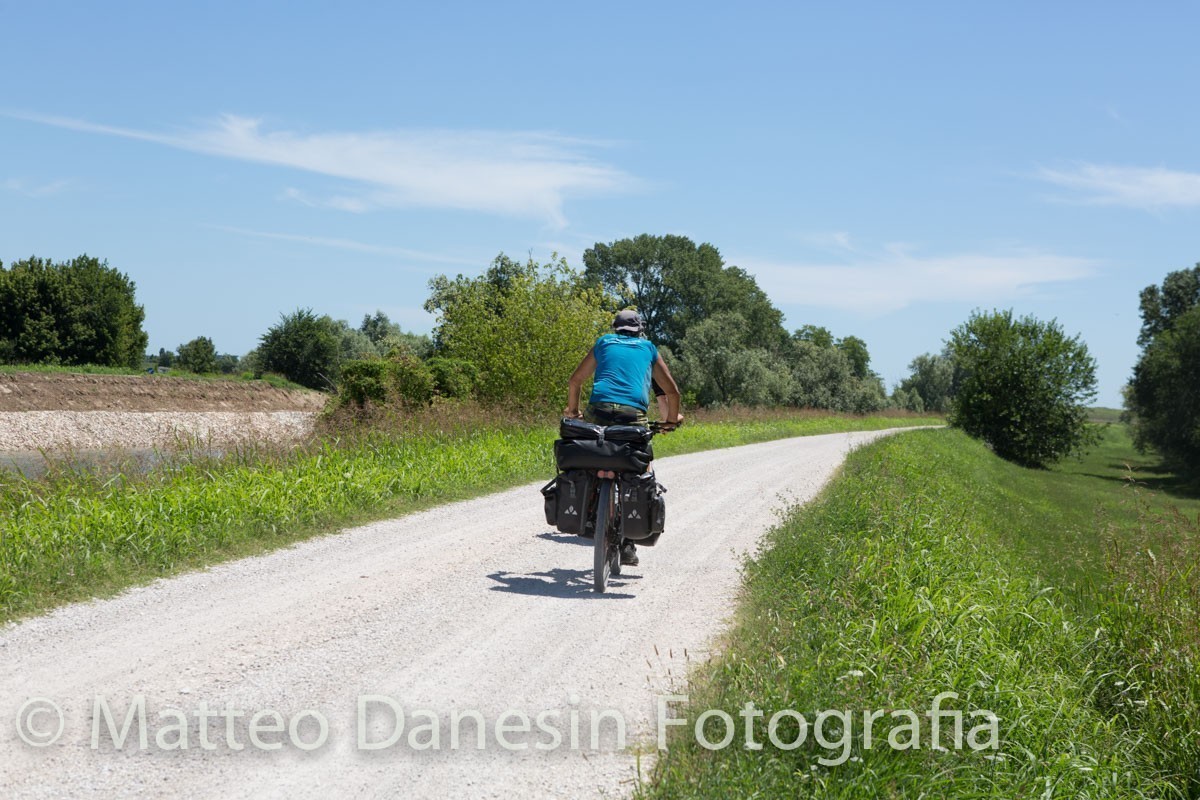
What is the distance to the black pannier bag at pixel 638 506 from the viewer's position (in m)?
7.62

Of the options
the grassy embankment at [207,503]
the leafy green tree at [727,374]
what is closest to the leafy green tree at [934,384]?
the leafy green tree at [727,374]

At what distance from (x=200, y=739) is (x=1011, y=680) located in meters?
4.41

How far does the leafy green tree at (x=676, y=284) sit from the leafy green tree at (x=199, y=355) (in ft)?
113

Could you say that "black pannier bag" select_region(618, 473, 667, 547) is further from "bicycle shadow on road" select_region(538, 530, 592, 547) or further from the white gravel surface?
the white gravel surface

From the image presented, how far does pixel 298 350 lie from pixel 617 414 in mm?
63457

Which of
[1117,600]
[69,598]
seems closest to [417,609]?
[69,598]

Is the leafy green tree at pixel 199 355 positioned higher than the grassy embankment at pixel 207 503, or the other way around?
the leafy green tree at pixel 199 355

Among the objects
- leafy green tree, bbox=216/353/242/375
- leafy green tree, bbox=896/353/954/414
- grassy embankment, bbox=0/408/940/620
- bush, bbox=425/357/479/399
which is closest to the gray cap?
grassy embankment, bbox=0/408/940/620

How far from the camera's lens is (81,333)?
5438 cm

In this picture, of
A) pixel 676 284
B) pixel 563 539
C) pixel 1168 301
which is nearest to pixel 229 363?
pixel 676 284

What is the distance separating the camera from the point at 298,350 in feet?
221

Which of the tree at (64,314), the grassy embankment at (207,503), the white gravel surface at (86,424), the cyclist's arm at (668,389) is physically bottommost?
the white gravel surface at (86,424)

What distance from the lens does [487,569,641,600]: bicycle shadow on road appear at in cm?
757

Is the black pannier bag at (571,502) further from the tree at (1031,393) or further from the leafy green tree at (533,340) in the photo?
the tree at (1031,393)
